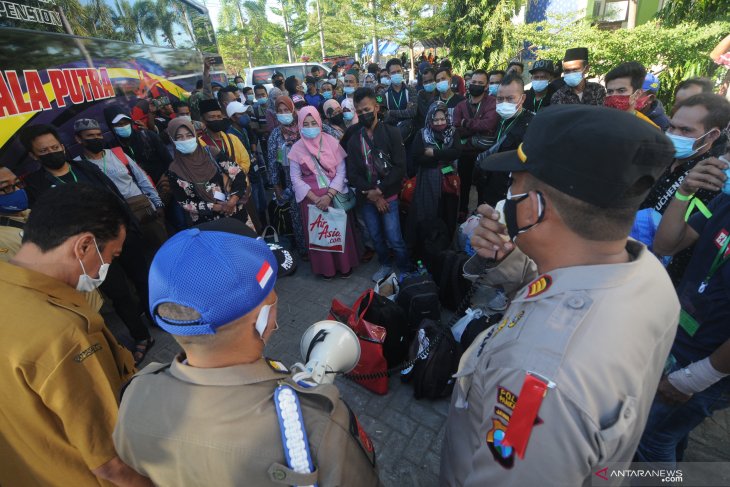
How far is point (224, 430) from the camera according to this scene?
94 cm

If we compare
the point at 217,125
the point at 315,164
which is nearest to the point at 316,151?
the point at 315,164

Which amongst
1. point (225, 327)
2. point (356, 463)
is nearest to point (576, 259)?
point (356, 463)

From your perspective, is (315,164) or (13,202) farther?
(315,164)

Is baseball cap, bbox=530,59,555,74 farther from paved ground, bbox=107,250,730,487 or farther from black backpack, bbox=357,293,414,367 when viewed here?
paved ground, bbox=107,250,730,487

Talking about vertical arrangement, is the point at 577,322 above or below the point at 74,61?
below

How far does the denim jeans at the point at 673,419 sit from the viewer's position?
1717mm

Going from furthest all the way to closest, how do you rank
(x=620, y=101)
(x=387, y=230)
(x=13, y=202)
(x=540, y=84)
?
(x=540, y=84), (x=387, y=230), (x=620, y=101), (x=13, y=202)

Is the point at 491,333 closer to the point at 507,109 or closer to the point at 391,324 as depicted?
the point at 391,324

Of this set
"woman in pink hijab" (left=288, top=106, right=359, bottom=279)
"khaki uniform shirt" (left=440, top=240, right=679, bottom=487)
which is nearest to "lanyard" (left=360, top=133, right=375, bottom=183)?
"woman in pink hijab" (left=288, top=106, right=359, bottom=279)

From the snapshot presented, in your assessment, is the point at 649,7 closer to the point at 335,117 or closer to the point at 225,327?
the point at 335,117

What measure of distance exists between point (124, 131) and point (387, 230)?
3704 mm

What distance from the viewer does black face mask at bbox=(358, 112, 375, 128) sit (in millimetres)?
4129

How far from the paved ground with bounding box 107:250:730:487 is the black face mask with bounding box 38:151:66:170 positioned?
6.40 ft

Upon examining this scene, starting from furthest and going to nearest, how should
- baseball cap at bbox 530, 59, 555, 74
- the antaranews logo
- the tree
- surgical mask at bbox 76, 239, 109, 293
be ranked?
the tree → baseball cap at bbox 530, 59, 555, 74 → surgical mask at bbox 76, 239, 109, 293 → the antaranews logo
